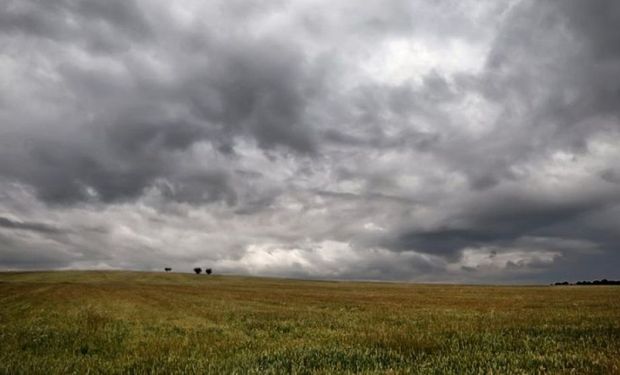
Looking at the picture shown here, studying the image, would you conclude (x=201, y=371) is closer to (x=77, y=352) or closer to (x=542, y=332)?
(x=77, y=352)

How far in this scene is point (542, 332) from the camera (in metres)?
14.4

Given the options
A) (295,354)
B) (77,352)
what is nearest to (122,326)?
(77,352)

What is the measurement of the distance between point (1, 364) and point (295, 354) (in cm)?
656

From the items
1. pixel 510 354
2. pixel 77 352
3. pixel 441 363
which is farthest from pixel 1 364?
pixel 510 354

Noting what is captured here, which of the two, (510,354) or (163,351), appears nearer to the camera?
(510,354)

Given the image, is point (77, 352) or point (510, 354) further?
point (77, 352)

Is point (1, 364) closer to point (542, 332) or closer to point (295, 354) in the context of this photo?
point (295, 354)

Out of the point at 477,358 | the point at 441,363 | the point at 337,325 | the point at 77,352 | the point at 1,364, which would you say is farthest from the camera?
the point at 337,325

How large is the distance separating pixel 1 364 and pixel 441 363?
952cm

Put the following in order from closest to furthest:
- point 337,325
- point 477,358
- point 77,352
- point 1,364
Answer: point 477,358 < point 1,364 < point 77,352 < point 337,325

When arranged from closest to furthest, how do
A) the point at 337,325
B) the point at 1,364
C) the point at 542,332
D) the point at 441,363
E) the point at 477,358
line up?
the point at 441,363, the point at 477,358, the point at 1,364, the point at 542,332, the point at 337,325

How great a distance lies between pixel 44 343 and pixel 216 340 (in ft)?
17.7

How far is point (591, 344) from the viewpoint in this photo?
10.9 m

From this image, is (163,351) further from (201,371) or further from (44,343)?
(44,343)
